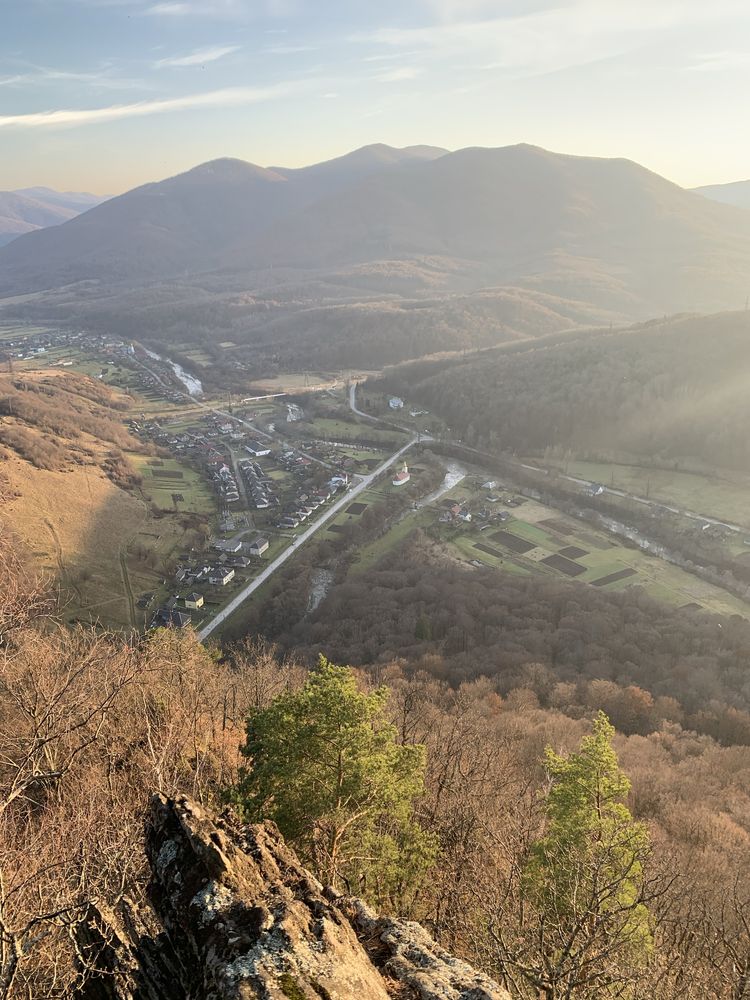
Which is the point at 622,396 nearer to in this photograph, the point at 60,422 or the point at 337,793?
the point at 60,422

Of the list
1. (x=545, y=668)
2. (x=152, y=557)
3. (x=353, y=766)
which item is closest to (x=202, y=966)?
(x=353, y=766)

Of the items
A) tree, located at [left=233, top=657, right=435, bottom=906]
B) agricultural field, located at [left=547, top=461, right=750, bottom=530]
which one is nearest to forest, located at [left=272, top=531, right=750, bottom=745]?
tree, located at [left=233, top=657, right=435, bottom=906]

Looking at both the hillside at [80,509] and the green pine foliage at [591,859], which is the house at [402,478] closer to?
the hillside at [80,509]

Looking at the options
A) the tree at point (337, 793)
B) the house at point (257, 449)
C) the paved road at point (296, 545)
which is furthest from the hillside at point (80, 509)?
the tree at point (337, 793)

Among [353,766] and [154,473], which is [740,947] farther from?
[154,473]

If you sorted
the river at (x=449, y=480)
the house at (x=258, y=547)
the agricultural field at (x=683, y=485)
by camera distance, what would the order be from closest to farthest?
the house at (x=258, y=547), the agricultural field at (x=683, y=485), the river at (x=449, y=480)

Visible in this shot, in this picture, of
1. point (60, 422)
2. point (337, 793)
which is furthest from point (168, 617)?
point (60, 422)

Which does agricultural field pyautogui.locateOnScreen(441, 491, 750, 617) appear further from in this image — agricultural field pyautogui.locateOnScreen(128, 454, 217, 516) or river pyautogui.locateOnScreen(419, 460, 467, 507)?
agricultural field pyautogui.locateOnScreen(128, 454, 217, 516)
